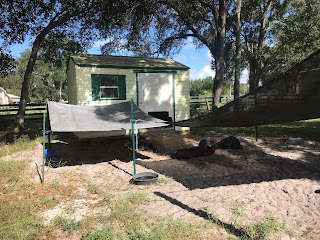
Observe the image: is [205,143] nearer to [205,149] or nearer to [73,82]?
[205,149]

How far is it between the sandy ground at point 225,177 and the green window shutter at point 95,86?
1876 mm

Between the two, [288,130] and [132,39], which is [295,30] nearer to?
[288,130]

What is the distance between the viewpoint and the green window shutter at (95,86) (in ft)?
30.9

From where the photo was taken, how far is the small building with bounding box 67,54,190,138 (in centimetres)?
934

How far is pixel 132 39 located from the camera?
1252cm

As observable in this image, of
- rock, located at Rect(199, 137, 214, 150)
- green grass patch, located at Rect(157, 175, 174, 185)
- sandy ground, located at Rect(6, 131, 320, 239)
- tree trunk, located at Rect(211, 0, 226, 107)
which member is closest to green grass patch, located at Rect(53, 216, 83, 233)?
sandy ground, located at Rect(6, 131, 320, 239)

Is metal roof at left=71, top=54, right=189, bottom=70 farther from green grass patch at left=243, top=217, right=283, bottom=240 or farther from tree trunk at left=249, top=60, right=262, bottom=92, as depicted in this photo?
tree trunk at left=249, top=60, right=262, bottom=92

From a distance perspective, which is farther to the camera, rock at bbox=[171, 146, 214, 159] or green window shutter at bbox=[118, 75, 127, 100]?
green window shutter at bbox=[118, 75, 127, 100]

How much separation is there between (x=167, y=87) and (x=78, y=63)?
4001mm

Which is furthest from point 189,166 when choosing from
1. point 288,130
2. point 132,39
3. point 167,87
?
point 132,39

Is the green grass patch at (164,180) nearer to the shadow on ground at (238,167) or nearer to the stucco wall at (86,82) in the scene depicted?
the shadow on ground at (238,167)

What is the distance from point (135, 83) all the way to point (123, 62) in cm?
111

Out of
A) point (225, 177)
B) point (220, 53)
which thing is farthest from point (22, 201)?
point (220, 53)

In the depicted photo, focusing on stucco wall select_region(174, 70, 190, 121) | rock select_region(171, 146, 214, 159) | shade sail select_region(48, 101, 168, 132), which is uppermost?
stucco wall select_region(174, 70, 190, 121)
